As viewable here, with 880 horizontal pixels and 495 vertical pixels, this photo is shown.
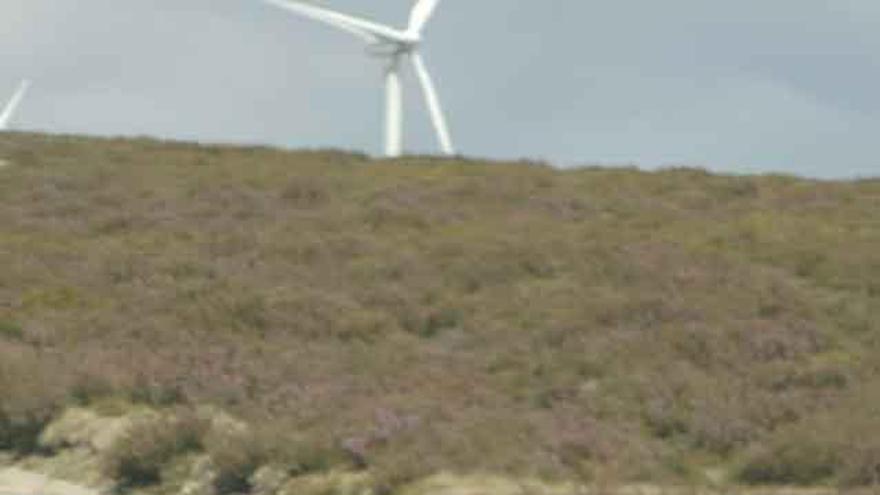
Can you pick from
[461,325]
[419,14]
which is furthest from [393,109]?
[461,325]

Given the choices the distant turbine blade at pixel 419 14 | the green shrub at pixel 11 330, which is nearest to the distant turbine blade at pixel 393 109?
the distant turbine blade at pixel 419 14

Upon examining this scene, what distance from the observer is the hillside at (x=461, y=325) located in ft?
53.1

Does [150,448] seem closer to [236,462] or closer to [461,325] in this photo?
[236,462]

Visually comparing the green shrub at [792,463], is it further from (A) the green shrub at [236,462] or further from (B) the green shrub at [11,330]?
(B) the green shrub at [11,330]

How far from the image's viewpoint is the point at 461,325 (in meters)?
25.0

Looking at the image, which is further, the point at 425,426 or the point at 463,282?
the point at 463,282

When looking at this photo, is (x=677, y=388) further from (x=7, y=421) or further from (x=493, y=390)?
(x=7, y=421)

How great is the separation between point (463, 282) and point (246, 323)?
4.49 metres

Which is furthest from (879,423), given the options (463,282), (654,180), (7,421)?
(654,180)

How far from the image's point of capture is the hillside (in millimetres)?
16188

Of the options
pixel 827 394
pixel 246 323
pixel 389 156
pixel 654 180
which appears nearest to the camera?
pixel 827 394

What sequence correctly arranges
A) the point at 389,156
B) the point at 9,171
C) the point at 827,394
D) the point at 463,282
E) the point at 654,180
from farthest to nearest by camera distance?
the point at 389,156, the point at 9,171, the point at 654,180, the point at 463,282, the point at 827,394

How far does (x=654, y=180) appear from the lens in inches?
1732

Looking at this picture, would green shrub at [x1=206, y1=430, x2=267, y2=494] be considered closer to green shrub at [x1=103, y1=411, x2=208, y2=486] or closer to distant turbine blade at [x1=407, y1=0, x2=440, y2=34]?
green shrub at [x1=103, y1=411, x2=208, y2=486]
